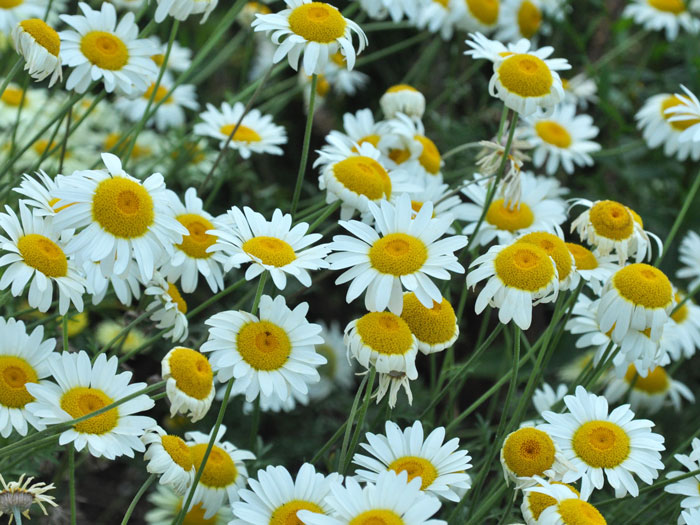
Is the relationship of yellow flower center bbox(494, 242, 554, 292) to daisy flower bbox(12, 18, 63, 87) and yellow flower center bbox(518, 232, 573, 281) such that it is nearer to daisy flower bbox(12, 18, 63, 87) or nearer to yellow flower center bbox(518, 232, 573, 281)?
yellow flower center bbox(518, 232, 573, 281)

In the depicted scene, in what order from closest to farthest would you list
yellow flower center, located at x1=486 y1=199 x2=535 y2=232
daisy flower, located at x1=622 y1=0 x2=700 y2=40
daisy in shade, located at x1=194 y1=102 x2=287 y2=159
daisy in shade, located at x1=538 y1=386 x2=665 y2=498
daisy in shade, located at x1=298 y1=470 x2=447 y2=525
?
daisy in shade, located at x1=298 y1=470 x2=447 y2=525 → daisy in shade, located at x1=538 y1=386 x2=665 y2=498 → yellow flower center, located at x1=486 y1=199 x2=535 y2=232 → daisy in shade, located at x1=194 y1=102 x2=287 y2=159 → daisy flower, located at x1=622 y1=0 x2=700 y2=40

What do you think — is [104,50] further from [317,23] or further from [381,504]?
[381,504]

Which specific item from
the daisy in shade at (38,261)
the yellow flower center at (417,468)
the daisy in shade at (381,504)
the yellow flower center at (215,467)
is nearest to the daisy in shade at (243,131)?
the daisy in shade at (38,261)

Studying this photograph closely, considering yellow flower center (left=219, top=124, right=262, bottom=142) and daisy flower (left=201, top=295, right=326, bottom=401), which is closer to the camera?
daisy flower (left=201, top=295, right=326, bottom=401)

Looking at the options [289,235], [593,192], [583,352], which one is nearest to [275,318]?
[289,235]

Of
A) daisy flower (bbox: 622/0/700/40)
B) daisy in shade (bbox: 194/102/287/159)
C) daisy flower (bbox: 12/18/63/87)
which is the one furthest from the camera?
daisy flower (bbox: 622/0/700/40)

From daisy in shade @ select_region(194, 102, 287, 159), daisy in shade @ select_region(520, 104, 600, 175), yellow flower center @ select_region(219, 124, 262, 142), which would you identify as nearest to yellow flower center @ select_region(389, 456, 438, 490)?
daisy in shade @ select_region(194, 102, 287, 159)

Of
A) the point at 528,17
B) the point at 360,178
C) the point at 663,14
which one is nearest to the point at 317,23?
the point at 360,178
